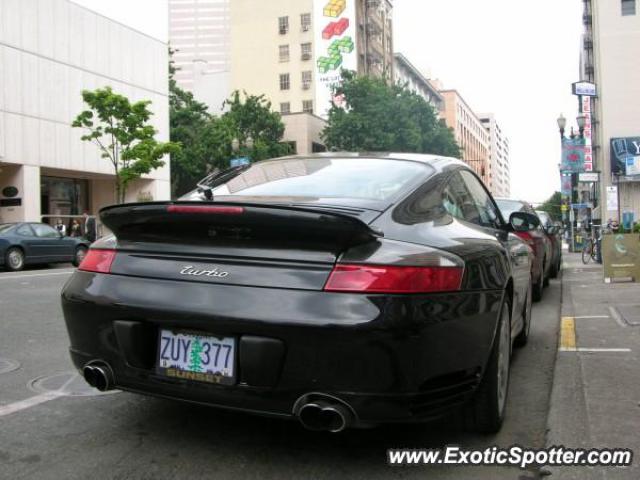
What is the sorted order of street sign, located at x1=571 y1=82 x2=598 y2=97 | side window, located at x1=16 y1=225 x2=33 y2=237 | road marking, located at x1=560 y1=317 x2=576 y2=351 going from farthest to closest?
street sign, located at x1=571 y1=82 x2=598 y2=97 → side window, located at x1=16 y1=225 x2=33 y2=237 → road marking, located at x1=560 y1=317 x2=576 y2=351

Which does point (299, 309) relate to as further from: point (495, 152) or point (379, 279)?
point (495, 152)

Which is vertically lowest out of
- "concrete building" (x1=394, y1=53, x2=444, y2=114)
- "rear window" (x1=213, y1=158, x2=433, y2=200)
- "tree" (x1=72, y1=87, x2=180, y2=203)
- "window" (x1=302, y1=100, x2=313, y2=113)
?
"rear window" (x1=213, y1=158, x2=433, y2=200)

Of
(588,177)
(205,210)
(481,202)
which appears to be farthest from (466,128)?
(205,210)

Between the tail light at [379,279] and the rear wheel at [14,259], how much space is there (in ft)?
52.5

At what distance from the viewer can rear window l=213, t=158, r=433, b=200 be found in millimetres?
3463

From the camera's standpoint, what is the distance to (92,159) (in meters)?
32.8

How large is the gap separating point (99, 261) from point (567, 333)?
4630 mm

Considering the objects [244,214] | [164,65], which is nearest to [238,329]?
[244,214]

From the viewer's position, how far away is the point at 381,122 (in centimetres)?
4531

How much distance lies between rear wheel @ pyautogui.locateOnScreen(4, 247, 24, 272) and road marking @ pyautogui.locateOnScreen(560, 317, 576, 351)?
14.2 meters

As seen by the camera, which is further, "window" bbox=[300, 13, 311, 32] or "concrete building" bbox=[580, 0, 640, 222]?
"window" bbox=[300, 13, 311, 32]

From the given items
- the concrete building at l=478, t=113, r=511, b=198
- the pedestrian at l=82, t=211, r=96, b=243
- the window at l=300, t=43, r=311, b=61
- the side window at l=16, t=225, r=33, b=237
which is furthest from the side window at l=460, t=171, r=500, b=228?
the concrete building at l=478, t=113, r=511, b=198

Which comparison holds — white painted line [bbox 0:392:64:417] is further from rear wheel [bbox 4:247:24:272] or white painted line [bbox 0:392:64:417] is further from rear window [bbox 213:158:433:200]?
rear wheel [bbox 4:247:24:272]

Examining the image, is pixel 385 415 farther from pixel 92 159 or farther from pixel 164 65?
pixel 164 65
